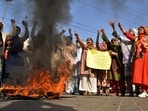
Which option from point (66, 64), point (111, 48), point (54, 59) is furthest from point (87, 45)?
point (54, 59)

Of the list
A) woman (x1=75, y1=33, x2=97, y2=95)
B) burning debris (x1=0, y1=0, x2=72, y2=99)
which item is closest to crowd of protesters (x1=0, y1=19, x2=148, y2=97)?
woman (x1=75, y1=33, x2=97, y2=95)

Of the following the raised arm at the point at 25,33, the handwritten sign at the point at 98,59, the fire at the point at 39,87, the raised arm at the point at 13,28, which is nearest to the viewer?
the fire at the point at 39,87

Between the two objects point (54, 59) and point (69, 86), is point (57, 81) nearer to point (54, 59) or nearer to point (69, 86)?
point (54, 59)

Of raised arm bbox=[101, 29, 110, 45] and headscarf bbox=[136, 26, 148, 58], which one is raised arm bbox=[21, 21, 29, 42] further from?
headscarf bbox=[136, 26, 148, 58]

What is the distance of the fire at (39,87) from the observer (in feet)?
30.7

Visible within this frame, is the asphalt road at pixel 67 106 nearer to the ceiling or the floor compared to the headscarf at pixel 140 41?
nearer to the floor

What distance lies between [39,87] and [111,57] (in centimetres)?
539

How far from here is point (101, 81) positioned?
48.0 ft

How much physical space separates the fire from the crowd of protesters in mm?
2186

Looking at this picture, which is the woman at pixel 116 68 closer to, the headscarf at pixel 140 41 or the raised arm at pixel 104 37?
the raised arm at pixel 104 37

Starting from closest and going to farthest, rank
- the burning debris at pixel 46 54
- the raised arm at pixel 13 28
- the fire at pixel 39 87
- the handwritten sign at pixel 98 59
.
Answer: the fire at pixel 39 87, the burning debris at pixel 46 54, the raised arm at pixel 13 28, the handwritten sign at pixel 98 59

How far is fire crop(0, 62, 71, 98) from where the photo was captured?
9344 millimetres

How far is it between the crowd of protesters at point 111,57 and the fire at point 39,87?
219 centimetres

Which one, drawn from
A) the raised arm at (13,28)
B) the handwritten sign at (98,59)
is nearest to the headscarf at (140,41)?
the handwritten sign at (98,59)
